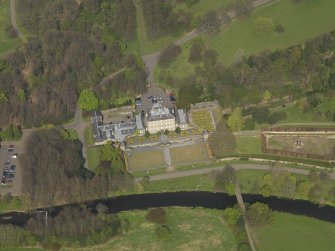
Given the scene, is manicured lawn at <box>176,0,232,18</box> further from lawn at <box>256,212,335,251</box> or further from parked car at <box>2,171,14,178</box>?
lawn at <box>256,212,335,251</box>

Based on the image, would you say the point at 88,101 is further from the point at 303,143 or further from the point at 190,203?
the point at 303,143

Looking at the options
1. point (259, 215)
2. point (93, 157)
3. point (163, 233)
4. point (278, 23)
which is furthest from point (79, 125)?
point (278, 23)

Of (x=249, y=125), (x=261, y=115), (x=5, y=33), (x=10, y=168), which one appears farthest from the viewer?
(x=5, y=33)

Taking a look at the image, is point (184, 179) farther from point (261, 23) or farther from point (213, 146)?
point (261, 23)

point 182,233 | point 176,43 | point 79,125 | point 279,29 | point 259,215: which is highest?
point 176,43

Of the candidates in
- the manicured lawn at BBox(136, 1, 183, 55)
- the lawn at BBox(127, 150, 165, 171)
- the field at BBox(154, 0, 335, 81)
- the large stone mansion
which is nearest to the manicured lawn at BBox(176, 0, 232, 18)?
the field at BBox(154, 0, 335, 81)

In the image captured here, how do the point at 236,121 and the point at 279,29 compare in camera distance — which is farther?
the point at 279,29

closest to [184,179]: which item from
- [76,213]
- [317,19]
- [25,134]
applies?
[76,213]
